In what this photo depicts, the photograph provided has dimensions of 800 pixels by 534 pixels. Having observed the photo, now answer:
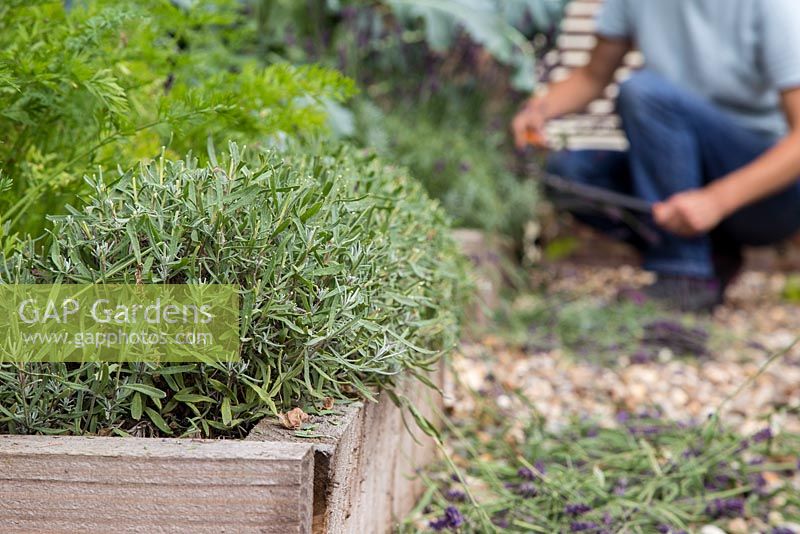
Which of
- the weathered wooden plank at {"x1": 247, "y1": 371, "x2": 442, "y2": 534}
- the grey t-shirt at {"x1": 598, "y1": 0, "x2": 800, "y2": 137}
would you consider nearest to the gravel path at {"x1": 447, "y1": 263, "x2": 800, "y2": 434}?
the weathered wooden plank at {"x1": 247, "y1": 371, "x2": 442, "y2": 534}

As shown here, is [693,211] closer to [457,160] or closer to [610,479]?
[457,160]

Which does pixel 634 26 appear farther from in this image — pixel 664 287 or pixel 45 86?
pixel 45 86

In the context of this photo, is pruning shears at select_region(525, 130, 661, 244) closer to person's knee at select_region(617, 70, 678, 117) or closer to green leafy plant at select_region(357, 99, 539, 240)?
green leafy plant at select_region(357, 99, 539, 240)

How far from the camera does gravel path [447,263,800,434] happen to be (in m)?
1.99

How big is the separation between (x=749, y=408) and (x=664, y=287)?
1.01 metres

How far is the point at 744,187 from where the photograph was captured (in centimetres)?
296

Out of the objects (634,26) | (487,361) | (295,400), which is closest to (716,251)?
(634,26)

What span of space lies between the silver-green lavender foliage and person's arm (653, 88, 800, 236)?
2205 mm

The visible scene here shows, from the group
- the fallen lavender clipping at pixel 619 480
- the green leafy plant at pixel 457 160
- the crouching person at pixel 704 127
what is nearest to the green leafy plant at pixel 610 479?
the fallen lavender clipping at pixel 619 480

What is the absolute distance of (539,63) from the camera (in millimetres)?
3420

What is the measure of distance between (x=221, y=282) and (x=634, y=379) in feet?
5.30

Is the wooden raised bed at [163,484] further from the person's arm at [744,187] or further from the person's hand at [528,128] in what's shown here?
the person's hand at [528,128]

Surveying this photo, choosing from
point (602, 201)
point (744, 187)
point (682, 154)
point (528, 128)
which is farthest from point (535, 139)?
point (744, 187)

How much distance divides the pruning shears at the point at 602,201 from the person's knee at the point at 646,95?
12.2 inches
